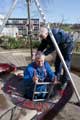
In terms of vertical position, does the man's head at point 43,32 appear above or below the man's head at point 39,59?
above

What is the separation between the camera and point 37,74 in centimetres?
699

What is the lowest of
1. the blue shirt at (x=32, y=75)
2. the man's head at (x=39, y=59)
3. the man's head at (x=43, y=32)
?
the blue shirt at (x=32, y=75)

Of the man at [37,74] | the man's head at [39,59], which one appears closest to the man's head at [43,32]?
the man at [37,74]

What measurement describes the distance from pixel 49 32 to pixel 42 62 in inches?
28.4

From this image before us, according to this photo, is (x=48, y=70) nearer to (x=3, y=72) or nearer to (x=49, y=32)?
(x=49, y=32)

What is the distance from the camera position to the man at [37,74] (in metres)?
6.93

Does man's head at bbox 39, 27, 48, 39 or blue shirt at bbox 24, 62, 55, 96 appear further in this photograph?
man's head at bbox 39, 27, 48, 39

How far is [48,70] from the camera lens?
23.4ft

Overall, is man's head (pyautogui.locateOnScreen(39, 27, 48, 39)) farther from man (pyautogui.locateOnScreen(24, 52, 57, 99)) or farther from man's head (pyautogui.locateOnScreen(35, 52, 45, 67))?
man's head (pyautogui.locateOnScreen(35, 52, 45, 67))

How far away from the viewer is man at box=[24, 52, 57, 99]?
693 cm

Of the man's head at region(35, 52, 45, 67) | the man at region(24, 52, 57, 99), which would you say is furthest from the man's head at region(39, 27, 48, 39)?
the man's head at region(35, 52, 45, 67)

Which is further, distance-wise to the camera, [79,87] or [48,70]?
[79,87]

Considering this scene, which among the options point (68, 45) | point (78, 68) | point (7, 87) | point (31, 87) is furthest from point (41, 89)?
point (78, 68)

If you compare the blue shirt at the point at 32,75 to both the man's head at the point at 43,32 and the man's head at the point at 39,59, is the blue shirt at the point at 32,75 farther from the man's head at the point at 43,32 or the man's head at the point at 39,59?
the man's head at the point at 43,32
